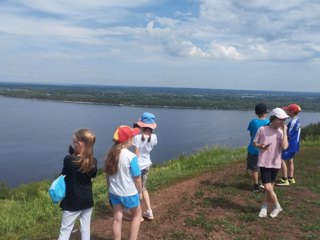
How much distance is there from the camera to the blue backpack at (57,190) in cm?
368

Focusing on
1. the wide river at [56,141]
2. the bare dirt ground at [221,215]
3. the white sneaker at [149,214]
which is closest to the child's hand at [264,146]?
the bare dirt ground at [221,215]

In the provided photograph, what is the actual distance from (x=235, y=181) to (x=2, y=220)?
3.93 meters

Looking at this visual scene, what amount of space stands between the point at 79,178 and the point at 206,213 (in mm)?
2249

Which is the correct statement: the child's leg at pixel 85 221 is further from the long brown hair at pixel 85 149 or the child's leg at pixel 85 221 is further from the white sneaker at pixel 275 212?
the white sneaker at pixel 275 212

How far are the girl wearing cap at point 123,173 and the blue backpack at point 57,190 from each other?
17.9 inches

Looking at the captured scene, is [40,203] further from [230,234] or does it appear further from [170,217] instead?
[230,234]

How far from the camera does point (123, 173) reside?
3.92m

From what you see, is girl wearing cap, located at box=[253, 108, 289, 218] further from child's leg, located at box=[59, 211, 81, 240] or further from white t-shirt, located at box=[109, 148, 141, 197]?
child's leg, located at box=[59, 211, 81, 240]

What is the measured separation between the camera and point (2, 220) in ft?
20.2

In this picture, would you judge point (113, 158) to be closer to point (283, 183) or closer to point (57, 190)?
point (57, 190)

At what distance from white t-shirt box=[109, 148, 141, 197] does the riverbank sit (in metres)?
0.96

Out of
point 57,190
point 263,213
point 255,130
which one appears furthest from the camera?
point 255,130

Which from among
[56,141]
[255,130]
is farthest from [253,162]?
[56,141]

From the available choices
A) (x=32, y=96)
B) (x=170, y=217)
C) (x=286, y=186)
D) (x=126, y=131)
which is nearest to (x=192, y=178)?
(x=286, y=186)
